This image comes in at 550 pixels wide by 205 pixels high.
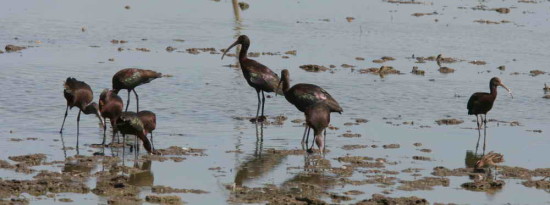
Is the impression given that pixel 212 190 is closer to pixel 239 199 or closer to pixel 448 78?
pixel 239 199

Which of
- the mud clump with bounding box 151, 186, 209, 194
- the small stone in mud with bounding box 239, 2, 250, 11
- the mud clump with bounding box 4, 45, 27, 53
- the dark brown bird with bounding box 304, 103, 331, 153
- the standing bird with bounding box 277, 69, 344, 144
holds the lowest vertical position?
the mud clump with bounding box 151, 186, 209, 194

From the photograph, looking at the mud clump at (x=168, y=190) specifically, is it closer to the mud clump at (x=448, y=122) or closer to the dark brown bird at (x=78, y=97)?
the dark brown bird at (x=78, y=97)

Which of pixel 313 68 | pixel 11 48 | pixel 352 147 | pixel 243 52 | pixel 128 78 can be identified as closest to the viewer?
pixel 352 147

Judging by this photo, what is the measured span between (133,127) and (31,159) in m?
1.64

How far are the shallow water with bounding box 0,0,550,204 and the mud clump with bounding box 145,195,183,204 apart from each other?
12.5 inches

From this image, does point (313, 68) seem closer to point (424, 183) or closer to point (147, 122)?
point (147, 122)

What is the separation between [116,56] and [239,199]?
1460cm

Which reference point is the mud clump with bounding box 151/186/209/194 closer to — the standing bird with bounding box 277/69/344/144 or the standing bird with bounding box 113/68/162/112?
the standing bird with bounding box 277/69/344/144

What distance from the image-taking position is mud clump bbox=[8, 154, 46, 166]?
50.5ft

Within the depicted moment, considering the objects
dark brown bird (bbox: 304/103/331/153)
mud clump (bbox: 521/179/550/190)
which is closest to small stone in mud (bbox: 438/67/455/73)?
dark brown bird (bbox: 304/103/331/153)

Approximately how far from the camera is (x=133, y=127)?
652 inches

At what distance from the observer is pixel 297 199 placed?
543 inches

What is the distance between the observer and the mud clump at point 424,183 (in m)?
14.9

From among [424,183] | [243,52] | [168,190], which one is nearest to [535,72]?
[243,52]
